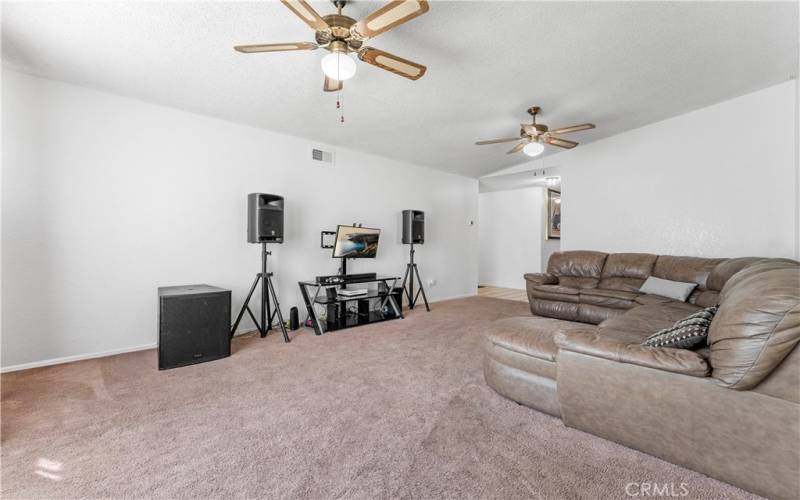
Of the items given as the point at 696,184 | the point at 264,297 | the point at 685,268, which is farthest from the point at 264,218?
the point at 696,184

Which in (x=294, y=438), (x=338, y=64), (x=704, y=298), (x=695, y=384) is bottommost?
(x=294, y=438)

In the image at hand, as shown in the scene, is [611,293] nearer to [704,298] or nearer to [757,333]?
[704,298]

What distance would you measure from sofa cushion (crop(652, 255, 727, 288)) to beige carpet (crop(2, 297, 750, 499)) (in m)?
2.92

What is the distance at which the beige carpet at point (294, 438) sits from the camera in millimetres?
1456

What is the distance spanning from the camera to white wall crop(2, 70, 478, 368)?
9.29 ft

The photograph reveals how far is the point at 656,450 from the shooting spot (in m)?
1.59

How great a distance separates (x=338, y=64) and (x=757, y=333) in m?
2.45

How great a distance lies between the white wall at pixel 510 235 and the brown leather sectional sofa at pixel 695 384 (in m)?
5.86

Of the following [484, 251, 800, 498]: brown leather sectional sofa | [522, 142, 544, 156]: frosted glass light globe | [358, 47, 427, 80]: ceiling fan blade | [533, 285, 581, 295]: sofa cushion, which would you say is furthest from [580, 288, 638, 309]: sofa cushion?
[358, 47, 427, 80]: ceiling fan blade

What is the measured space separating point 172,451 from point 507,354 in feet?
6.45

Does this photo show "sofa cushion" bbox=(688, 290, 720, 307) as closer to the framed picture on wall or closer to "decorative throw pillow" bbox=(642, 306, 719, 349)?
"decorative throw pillow" bbox=(642, 306, 719, 349)

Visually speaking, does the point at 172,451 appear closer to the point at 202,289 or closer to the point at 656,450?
the point at 202,289

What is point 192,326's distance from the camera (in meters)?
2.96

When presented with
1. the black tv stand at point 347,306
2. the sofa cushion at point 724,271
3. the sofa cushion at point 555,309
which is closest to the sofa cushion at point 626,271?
the sofa cushion at point 555,309
